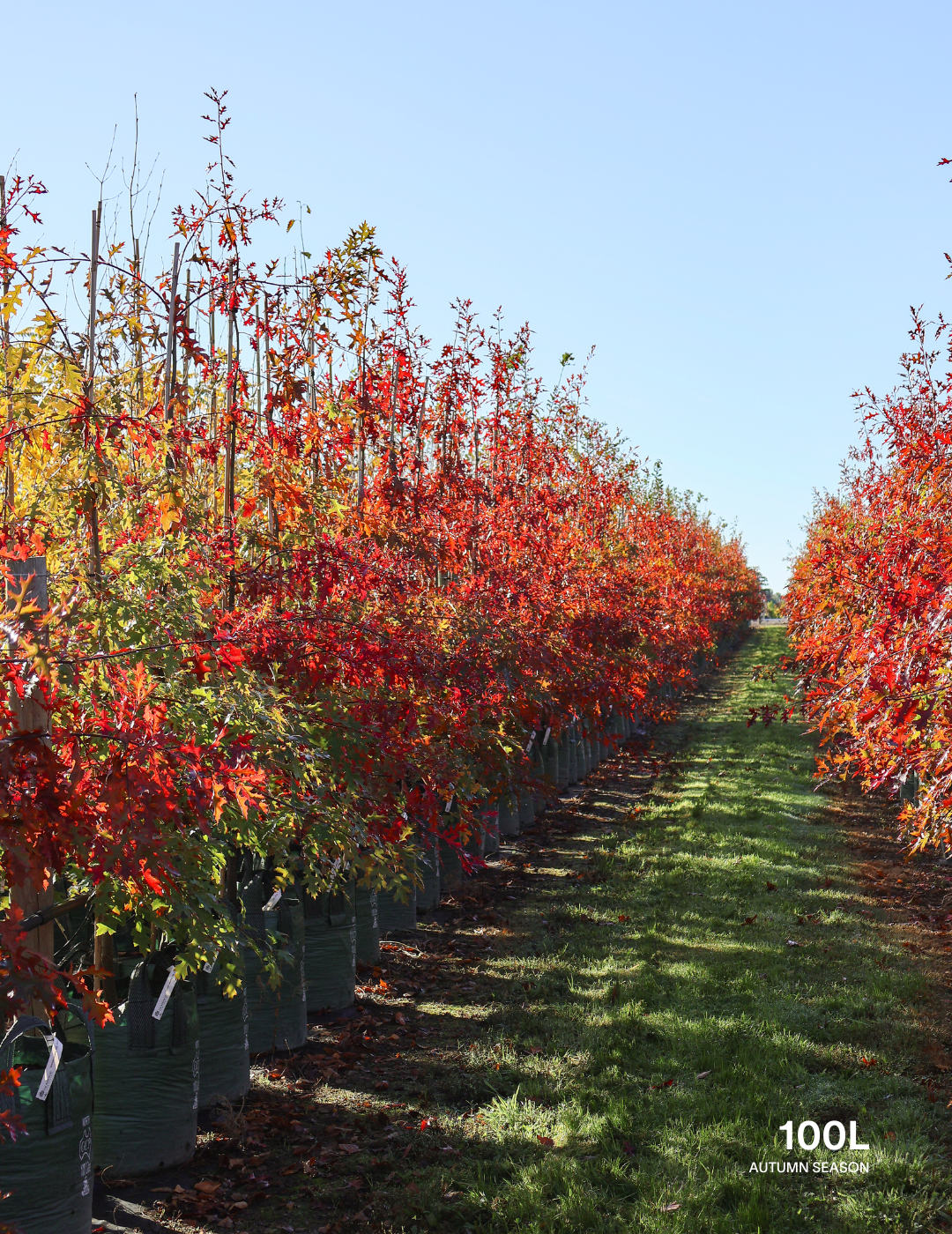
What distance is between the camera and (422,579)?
26.2 feet

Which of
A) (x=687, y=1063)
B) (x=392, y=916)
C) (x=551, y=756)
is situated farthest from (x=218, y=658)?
(x=551, y=756)

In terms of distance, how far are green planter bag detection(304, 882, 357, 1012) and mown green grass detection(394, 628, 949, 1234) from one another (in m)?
0.72

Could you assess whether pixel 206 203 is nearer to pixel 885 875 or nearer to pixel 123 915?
pixel 123 915

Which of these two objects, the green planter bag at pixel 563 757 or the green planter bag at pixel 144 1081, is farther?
the green planter bag at pixel 563 757

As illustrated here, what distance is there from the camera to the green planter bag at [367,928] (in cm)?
619

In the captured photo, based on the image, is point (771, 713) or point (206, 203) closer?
point (206, 203)

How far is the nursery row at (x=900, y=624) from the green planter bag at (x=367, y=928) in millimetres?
2954

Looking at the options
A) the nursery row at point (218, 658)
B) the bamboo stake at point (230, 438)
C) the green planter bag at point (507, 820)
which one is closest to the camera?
the nursery row at point (218, 658)

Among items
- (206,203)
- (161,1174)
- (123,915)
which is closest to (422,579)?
(206,203)

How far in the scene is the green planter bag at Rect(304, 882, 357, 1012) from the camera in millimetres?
5375

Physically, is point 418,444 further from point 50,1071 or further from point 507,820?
point 50,1071

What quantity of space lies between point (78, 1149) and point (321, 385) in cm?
579

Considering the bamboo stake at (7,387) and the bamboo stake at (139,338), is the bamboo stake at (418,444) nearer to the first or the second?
the bamboo stake at (139,338)

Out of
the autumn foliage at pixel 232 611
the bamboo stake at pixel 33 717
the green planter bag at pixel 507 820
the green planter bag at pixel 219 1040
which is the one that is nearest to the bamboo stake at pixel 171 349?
the autumn foliage at pixel 232 611
